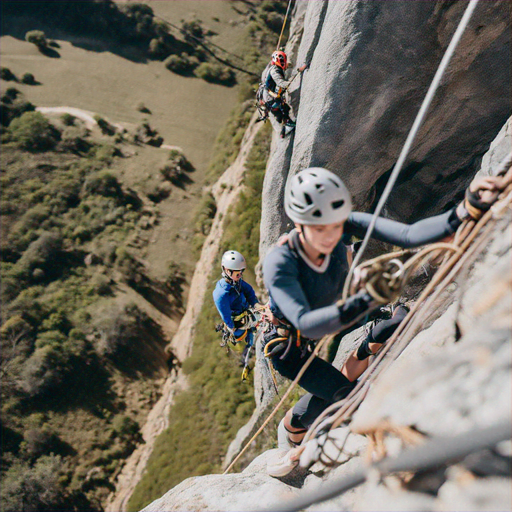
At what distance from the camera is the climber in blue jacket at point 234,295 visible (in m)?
7.09

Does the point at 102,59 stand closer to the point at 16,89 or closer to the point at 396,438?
the point at 16,89

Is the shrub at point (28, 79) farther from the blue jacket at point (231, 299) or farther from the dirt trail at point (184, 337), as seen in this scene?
the blue jacket at point (231, 299)

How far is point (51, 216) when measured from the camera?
87.0 feet

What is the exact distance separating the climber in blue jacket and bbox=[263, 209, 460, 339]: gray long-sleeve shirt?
10.8ft

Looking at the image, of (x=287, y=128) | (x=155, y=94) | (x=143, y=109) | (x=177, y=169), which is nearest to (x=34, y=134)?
(x=143, y=109)

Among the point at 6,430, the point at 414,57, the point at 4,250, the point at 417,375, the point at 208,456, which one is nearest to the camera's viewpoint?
the point at 417,375

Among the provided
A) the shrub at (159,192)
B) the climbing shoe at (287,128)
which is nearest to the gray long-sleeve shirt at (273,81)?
the climbing shoe at (287,128)

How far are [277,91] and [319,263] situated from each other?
28.2 feet

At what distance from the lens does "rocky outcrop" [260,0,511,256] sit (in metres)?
7.49

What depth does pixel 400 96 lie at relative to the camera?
8.51 m

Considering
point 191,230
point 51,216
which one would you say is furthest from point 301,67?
point 51,216

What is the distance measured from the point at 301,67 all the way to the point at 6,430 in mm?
20372

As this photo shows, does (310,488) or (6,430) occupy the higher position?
(310,488)

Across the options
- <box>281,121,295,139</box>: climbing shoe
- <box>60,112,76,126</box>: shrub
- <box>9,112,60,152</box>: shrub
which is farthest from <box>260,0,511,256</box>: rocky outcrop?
<box>60,112,76,126</box>: shrub
